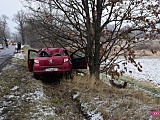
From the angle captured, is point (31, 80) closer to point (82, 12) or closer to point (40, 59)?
point (40, 59)

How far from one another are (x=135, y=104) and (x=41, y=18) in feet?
21.9

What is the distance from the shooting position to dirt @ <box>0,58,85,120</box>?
23.6ft

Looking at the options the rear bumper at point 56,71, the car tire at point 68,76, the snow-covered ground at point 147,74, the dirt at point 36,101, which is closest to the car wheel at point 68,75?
the car tire at point 68,76

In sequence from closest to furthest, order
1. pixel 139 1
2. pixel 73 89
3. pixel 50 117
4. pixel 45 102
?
pixel 50 117 → pixel 45 102 → pixel 73 89 → pixel 139 1

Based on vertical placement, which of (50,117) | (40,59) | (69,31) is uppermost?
(69,31)

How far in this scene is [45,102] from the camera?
27.4 feet

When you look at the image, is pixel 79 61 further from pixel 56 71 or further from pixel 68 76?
pixel 56 71

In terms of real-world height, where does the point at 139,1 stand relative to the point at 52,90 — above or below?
above

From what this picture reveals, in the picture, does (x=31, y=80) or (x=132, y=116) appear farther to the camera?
(x=31, y=80)

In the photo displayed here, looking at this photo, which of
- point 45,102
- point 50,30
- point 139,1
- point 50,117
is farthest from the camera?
point 50,30

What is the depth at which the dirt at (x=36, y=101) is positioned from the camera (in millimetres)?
7188

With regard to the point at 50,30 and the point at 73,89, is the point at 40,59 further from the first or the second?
the point at 73,89

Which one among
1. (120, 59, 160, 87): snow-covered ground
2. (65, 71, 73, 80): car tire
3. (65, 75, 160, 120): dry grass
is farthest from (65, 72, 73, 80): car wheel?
(120, 59, 160, 87): snow-covered ground

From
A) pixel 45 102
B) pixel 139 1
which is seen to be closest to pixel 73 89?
pixel 45 102
